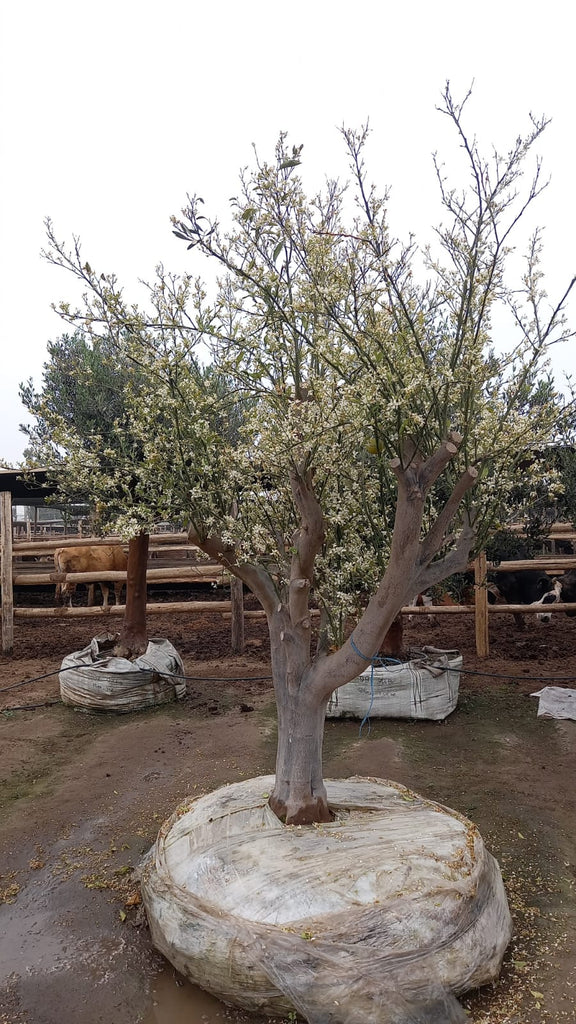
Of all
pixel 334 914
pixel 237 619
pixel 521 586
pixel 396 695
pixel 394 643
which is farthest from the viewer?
pixel 521 586

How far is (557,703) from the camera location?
22.5ft

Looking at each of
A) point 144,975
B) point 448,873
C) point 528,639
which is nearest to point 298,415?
point 448,873

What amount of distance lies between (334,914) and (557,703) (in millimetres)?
4886

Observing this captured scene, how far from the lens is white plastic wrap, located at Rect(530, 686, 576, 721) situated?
6669mm

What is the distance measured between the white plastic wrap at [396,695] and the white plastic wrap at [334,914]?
10.3 feet

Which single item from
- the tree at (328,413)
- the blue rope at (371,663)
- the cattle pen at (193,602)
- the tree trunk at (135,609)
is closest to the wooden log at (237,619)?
the cattle pen at (193,602)

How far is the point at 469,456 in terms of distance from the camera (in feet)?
11.8

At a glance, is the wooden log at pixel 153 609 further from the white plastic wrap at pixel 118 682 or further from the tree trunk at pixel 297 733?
the tree trunk at pixel 297 733

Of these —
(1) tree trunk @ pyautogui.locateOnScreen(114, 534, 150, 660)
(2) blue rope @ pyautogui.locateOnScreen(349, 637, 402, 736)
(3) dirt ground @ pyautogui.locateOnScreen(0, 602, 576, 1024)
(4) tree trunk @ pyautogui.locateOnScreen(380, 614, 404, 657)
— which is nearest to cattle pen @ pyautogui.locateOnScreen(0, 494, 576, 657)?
(3) dirt ground @ pyautogui.locateOnScreen(0, 602, 576, 1024)

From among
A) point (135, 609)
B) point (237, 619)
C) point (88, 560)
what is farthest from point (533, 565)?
point (88, 560)

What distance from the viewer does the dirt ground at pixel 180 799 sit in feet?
9.52

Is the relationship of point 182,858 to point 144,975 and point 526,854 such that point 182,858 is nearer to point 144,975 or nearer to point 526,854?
point 144,975

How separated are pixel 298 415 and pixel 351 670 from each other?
1477 mm

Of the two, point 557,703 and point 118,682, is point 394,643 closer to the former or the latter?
point 557,703
